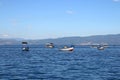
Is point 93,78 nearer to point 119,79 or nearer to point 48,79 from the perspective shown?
point 119,79

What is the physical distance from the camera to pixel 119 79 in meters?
50.0

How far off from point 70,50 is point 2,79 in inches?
5406

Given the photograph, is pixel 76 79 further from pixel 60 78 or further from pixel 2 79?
pixel 2 79

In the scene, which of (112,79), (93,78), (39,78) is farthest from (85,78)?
(39,78)

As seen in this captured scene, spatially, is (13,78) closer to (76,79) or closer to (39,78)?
(39,78)

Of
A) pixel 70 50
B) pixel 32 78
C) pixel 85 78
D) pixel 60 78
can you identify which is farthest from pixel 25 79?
pixel 70 50

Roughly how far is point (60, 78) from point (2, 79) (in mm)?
9991

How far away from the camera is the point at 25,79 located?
1981 inches

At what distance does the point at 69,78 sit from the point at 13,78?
9.87m

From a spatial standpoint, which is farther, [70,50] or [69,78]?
[70,50]

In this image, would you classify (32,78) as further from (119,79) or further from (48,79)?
(119,79)

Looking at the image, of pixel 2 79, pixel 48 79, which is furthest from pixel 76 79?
pixel 2 79

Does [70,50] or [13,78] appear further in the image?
[70,50]

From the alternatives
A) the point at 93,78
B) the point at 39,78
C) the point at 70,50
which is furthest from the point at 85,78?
the point at 70,50
